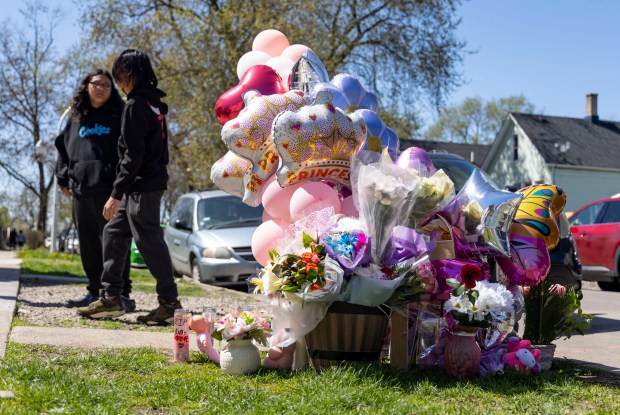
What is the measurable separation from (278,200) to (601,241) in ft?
35.0

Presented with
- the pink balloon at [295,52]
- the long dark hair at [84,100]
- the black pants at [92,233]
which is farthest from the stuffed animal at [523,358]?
the long dark hair at [84,100]

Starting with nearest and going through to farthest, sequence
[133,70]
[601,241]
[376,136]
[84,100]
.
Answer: [376,136]
[133,70]
[84,100]
[601,241]

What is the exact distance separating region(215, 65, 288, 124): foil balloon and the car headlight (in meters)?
6.08

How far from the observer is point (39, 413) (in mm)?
3088

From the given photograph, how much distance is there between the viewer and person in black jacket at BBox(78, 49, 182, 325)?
6125mm

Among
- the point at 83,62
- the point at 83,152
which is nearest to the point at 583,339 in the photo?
the point at 83,152

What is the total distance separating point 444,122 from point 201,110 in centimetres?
4209

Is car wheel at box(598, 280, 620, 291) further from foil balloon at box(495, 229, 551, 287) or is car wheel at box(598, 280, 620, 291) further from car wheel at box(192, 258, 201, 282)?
foil balloon at box(495, 229, 551, 287)

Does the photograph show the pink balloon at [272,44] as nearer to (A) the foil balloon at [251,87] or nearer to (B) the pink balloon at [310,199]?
(A) the foil balloon at [251,87]

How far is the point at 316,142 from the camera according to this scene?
14.6ft

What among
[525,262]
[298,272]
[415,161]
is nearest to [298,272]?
[298,272]

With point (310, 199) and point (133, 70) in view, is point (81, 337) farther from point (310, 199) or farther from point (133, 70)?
point (133, 70)

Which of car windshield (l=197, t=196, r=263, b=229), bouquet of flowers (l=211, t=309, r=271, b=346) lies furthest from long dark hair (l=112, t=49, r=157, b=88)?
car windshield (l=197, t=196, r=263, b=229)

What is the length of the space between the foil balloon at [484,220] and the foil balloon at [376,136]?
0.57m
